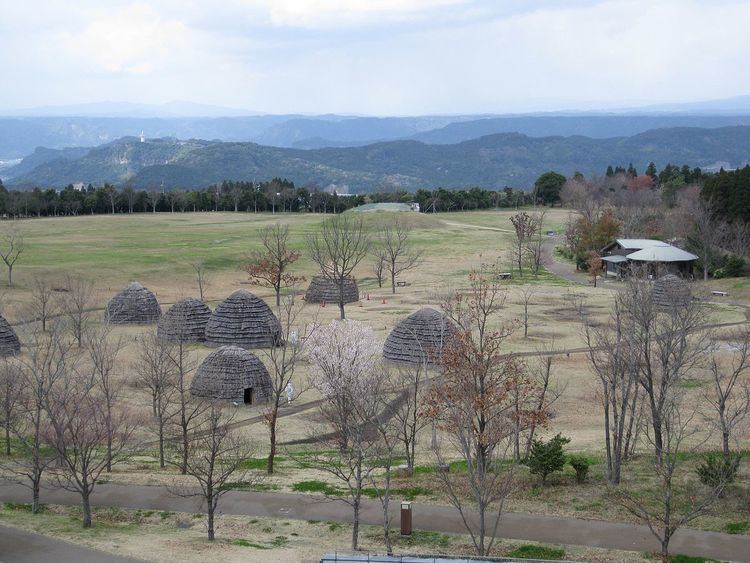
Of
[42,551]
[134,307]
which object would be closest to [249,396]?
[42,551]

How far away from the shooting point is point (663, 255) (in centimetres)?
7044

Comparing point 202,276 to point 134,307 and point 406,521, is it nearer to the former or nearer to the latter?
point 134,307

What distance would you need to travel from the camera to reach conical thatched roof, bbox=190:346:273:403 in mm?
34188

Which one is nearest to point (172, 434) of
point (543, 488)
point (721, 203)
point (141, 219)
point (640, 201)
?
point (543, 488)

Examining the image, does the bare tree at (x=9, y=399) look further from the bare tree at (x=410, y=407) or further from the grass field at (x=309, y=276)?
the bare tree at (x=410, y=407)

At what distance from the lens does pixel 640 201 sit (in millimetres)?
113000

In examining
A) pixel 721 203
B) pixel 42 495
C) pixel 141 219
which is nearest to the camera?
pixel 42 495

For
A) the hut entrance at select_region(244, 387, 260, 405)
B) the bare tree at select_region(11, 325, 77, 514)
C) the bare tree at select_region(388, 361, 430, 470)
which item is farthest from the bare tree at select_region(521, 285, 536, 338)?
the bare tree at select_region(11, 325, 77, 514)

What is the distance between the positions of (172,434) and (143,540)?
35.2ft

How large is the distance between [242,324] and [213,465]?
2432 cm

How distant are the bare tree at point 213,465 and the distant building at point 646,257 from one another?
47.6m

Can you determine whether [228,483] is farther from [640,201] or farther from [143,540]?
[640,201]

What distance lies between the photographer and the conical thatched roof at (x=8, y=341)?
4150 centimetres

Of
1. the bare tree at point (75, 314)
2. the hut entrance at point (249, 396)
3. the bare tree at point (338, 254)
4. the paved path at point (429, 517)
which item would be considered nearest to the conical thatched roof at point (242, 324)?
the bare tree at point (338, 254)
